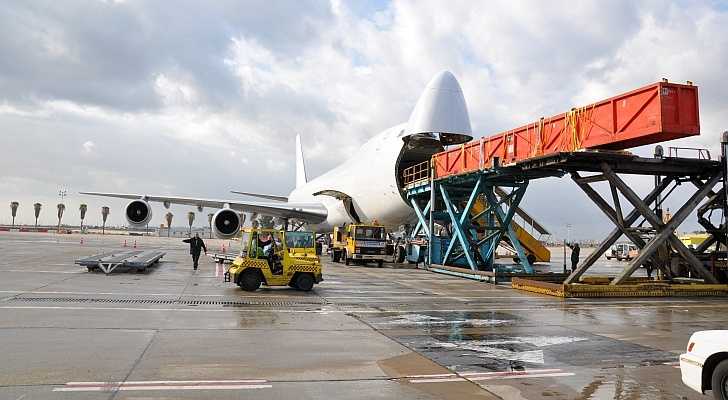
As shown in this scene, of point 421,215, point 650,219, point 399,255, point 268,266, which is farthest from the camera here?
point 399,255

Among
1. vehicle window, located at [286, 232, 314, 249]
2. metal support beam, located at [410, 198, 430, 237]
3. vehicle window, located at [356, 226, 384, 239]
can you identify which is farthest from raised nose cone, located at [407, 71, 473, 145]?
vehicle window, located at [286, 232, 314, 249]

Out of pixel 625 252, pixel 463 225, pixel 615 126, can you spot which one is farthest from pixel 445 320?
pixel 625 252

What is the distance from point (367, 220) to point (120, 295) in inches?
779

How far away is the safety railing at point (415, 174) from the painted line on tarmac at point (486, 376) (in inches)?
783

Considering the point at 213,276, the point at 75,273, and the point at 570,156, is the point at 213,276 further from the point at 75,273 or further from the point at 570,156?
the point at 570,156

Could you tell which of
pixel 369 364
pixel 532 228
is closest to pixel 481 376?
pixel 369 364

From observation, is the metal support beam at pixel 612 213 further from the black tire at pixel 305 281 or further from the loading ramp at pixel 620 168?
the black tire at pixel 305 281

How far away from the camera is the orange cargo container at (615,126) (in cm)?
1406

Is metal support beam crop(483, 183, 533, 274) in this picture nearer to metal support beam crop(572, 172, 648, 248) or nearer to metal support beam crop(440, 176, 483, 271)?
metal support beam crop(440, 176, 483, 271)

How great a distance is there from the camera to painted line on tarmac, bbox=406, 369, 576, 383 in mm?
6461

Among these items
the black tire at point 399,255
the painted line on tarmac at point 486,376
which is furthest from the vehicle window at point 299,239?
the painted line on tarmac at point 486,376

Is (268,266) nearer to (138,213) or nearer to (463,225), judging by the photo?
(463,225)

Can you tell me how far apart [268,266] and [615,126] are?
33.5 feet

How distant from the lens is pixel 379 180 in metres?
29.7
